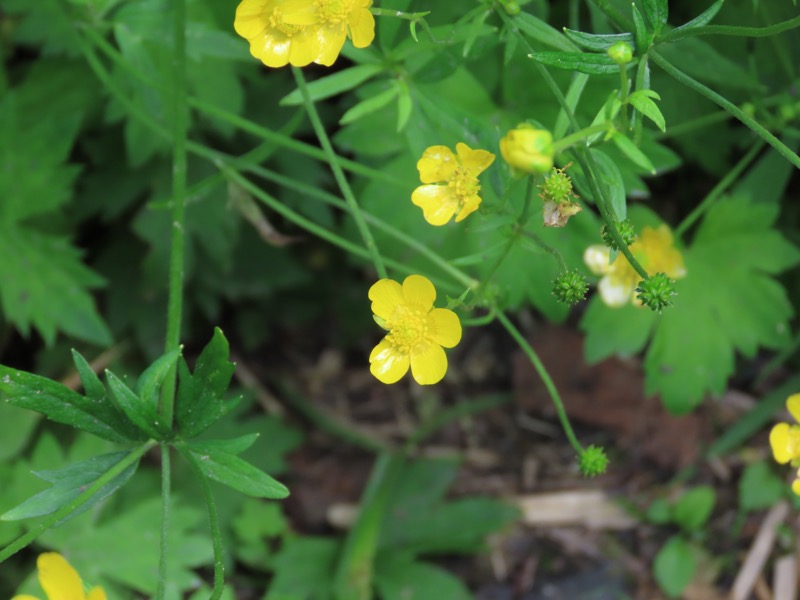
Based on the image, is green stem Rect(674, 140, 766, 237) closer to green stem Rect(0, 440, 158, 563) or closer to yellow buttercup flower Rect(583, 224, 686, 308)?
yellow buttercup flower Rect(583, 224, 686, 308)

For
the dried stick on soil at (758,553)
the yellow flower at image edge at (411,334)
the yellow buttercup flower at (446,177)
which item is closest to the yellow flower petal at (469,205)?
the yellow buttercup flower at (446,177)

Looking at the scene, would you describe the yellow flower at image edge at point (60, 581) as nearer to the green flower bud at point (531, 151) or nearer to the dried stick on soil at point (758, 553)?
the green flower bud at point (531, 151)

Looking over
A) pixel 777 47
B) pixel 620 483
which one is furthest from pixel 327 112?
pixel 620 483

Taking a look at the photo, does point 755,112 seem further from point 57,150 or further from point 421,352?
point 57,150

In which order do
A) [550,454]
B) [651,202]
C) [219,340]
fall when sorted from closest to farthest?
1. [219,340]
2. [651,202]
3. [550,454]

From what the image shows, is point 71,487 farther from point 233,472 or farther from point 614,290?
point 614,290

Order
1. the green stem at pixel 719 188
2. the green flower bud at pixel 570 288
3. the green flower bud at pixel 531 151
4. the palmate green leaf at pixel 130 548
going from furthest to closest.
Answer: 1. the palmate green leaf at pixel 130 548
2. the green stem at pixel 719 188
3. the green flower bud at pixel 570 288
4. the green flower bud at pixel 531 151

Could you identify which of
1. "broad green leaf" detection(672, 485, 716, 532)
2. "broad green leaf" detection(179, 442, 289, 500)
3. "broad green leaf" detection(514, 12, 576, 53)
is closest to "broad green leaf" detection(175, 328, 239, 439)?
"broad green leaf" detection(179, 442, 289, 500)
